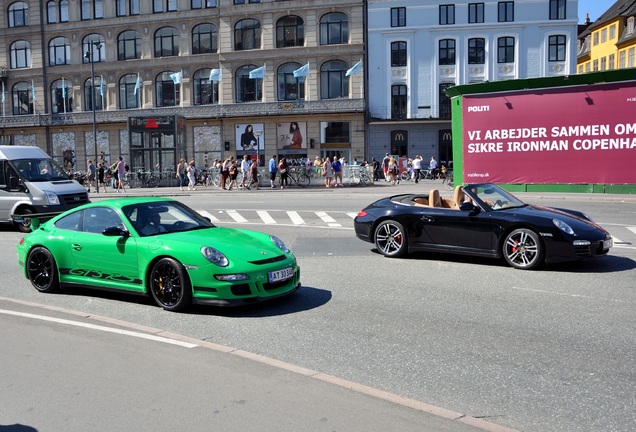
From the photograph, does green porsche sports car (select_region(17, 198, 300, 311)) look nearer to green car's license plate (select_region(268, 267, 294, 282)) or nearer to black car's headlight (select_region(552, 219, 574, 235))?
green car's license plate (select_region(268, 267, 294, 282))

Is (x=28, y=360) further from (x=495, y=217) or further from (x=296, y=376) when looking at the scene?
(x=495, y=217)

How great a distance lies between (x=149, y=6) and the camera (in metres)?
52.8

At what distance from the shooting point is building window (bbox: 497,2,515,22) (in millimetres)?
48344

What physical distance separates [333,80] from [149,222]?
42411 millimetres

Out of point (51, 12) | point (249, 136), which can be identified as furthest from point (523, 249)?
point (51, 12)

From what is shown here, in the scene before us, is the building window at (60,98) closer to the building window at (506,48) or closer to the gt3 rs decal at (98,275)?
the building window at (506,48)

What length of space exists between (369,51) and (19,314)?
44.2 metres

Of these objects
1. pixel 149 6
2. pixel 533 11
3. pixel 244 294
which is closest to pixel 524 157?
pixel 244 294

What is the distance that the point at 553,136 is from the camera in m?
25.6

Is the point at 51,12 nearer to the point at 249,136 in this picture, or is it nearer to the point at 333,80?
the point at 249,136

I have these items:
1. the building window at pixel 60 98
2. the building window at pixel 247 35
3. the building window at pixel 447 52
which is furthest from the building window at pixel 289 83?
the building window at pixel 60 98

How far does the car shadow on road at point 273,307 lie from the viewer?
7.95 metres

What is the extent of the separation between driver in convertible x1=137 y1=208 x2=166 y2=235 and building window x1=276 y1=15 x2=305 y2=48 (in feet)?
141

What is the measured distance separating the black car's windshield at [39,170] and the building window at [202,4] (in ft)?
119
